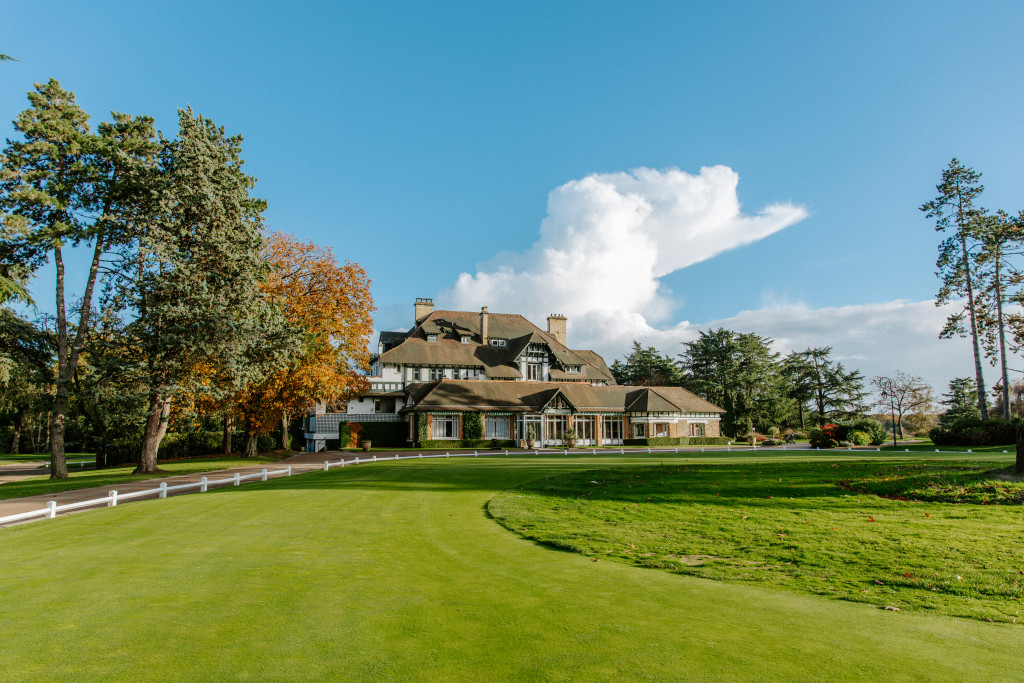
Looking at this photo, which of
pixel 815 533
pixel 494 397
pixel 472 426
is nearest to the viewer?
pixel 815 533

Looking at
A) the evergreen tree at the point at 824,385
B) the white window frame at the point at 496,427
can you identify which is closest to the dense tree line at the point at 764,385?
the evergreen tree at the point at 824,385

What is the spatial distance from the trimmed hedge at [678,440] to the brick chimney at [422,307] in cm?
2130

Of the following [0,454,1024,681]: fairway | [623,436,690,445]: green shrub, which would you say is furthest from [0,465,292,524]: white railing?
[623,436,690,445]: green shrub

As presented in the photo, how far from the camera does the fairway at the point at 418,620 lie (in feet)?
15.8

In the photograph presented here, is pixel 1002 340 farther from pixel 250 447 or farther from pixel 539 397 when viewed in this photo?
pixel 250 447

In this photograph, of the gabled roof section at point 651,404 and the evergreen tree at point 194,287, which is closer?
the evergreen tree at point 194,287

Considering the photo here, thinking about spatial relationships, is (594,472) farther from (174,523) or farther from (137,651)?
(137,651)

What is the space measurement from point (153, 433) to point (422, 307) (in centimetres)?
3007

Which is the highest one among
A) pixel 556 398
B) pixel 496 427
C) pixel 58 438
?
pixel 556 398

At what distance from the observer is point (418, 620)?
5988 millimetres

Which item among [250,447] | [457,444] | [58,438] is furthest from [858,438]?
[58,438]

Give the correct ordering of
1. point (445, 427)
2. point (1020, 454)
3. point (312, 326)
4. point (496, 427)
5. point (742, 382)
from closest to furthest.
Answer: point (1020, 454)
point (312, 326)
point (445, 427)
point (496, 427)
point (742, 382)

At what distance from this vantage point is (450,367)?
157 feet

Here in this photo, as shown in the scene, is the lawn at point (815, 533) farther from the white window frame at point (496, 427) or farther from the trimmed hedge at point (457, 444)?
the white window frame at point (496, 427)
